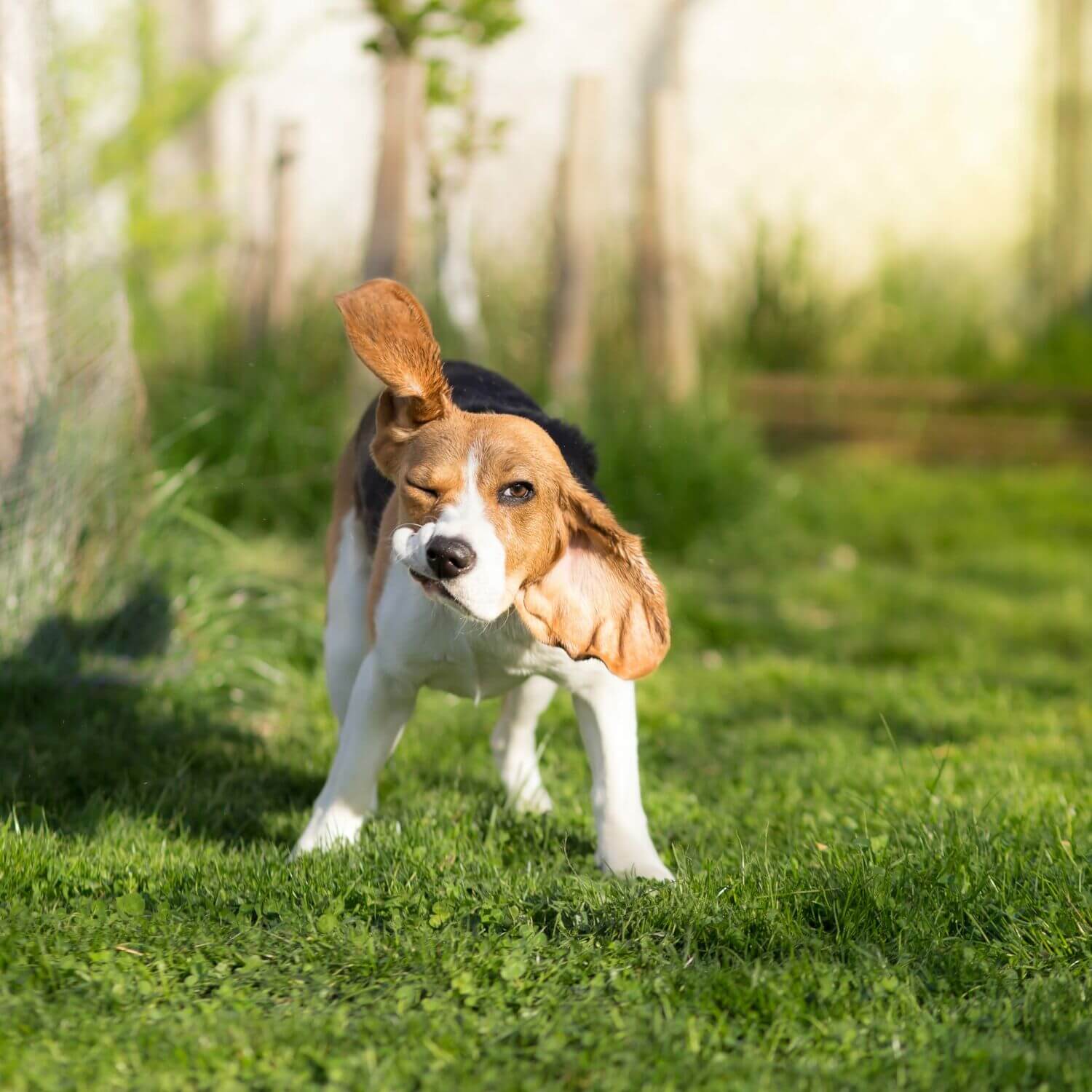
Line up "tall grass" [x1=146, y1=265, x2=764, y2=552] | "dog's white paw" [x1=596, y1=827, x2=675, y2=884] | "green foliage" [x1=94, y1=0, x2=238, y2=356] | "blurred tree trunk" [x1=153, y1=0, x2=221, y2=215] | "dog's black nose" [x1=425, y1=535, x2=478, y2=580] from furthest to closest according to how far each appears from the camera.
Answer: "blurred tree trunk" [x1=153, y1=0, x2=221, y2=215]
"green foliage" [x1=94, y1=0, x2=238, y2=356]
"tall grass" [x1=146, y1=265, x2=764, y2=552]
"dog's white paw" [x1=596, y1=827, x2=675, y2=884]
"dog's black nose" [x1=425, y1=535, x2=478, y2=580]

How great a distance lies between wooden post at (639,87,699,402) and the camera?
27.7ft

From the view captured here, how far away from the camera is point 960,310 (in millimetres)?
11227

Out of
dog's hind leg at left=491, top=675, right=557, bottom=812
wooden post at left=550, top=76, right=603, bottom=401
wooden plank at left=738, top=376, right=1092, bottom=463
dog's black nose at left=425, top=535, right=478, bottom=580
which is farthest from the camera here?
wooden plank at left=738, top=376, right=1092, bottom=463

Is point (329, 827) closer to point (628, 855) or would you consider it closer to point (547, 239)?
point (628, 855)

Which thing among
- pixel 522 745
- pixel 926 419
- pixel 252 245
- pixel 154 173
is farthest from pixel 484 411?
pixel 154 173

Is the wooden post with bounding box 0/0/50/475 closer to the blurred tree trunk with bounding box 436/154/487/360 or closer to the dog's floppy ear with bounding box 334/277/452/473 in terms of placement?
the dog's floppy ear with bounding box 334/277/452/473

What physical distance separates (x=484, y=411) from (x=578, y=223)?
5.23 meters

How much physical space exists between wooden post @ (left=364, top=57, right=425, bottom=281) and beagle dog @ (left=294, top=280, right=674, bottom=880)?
2.75 meters

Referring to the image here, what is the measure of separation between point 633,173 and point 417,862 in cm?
739

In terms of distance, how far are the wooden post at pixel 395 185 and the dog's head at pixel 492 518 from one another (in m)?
3.41

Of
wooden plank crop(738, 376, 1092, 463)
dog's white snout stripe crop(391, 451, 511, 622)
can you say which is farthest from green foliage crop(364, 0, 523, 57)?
wooden plank crop(738, 376, 1092, 463)

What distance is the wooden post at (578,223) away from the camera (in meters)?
7.94

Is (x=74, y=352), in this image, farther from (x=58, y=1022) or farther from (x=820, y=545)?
(x=820, y=545)

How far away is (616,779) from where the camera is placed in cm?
331
